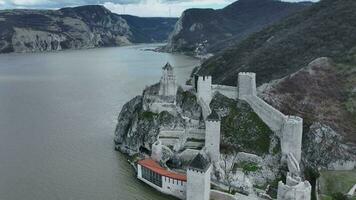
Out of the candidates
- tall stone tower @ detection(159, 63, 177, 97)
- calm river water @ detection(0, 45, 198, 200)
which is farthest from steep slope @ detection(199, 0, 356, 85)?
calm river water @ detection(0, 45, 198, 200)

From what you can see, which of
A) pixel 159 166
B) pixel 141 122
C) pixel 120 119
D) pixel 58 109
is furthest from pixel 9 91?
pixel 159 166

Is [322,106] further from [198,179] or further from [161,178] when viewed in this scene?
[161,178]

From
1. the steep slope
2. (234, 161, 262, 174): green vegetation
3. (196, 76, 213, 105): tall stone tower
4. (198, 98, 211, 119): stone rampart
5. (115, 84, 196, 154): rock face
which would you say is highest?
the steep slope

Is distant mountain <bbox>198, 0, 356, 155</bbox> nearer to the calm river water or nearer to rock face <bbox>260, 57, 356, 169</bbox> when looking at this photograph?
rock face <bbox>260, 57, 356, 169</bbox>

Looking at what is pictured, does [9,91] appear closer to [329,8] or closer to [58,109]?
[58,109]

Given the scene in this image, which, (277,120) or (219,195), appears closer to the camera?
(219,195)

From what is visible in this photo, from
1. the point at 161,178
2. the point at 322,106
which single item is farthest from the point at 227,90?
the point at 161,178

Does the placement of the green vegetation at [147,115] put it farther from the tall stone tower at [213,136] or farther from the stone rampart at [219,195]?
the stone rampart at [219,195]
